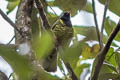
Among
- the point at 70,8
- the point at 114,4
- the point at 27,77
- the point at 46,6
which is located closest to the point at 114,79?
the point at 114,4

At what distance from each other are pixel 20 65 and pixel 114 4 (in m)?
1.19

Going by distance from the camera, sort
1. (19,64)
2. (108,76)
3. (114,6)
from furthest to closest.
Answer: (114,6)
(108,76)
(19,64)

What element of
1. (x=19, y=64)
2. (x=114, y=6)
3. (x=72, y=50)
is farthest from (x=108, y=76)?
(x=19, y=64)

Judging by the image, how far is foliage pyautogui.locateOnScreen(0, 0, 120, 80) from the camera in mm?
427

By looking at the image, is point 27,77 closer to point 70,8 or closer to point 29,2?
point 29,2

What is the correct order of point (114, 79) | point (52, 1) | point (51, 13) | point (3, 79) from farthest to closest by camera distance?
point (51, 13) → point (52, 1) → point (114, 79) → point (3, 79)

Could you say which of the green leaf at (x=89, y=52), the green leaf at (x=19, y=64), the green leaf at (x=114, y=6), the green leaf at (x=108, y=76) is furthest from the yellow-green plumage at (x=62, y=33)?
the green leaf at (x=19, y=64)

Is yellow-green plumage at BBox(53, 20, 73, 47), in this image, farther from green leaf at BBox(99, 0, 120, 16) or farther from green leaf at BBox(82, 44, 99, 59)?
green leaf at BBox(99, 0, 120, 16)

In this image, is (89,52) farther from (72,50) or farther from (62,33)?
(72,50)

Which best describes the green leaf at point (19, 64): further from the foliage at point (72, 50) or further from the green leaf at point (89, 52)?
the green leaf at point (89, 52)

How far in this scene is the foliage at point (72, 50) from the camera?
427mm

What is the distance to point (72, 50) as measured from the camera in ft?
2.17

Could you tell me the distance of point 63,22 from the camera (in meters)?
2.25

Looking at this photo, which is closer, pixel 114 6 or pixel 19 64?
pixel 19 64
